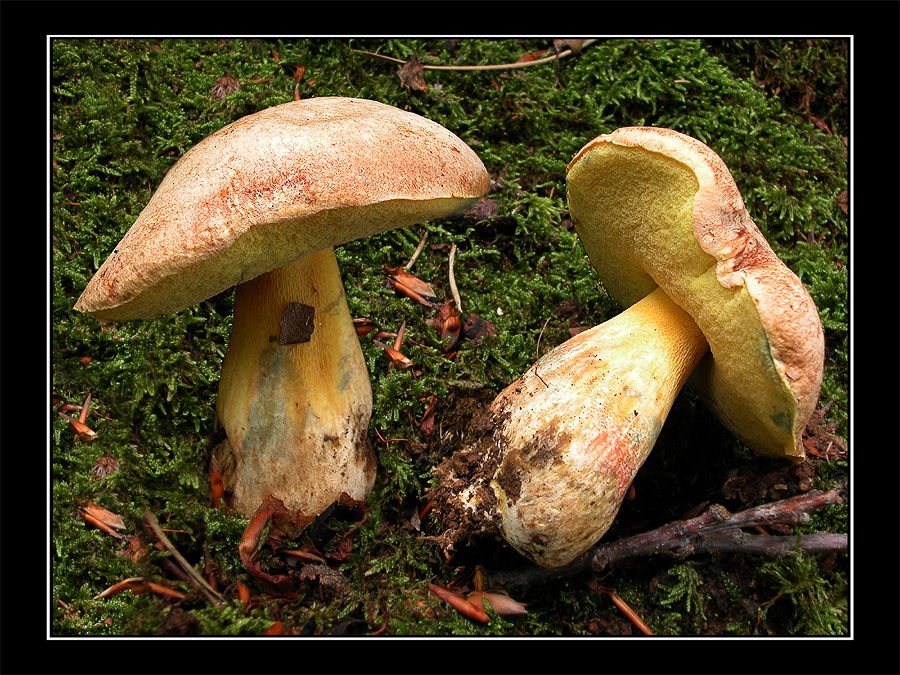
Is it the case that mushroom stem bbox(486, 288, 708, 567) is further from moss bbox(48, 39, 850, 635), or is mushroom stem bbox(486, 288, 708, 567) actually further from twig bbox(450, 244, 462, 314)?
twig bbox(450, 244, 462, 314)

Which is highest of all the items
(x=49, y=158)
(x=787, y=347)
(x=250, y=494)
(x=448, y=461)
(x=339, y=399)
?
(x=49, y=158)

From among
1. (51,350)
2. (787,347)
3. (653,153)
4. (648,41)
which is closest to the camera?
(787,347)

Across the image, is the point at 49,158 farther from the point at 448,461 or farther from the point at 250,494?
the point at 448,461

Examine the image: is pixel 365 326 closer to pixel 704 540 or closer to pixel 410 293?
pixel 410 293

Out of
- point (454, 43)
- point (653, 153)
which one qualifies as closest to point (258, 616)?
point (653, 153)

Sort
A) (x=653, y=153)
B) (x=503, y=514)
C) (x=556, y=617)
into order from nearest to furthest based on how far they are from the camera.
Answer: (x=653, y=153) < (x=503, y=514) < (x=556, y=617)

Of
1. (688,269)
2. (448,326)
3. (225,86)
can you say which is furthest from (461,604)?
(225,86)
